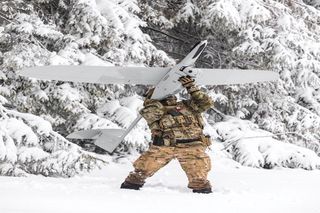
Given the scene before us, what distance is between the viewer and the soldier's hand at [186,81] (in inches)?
162

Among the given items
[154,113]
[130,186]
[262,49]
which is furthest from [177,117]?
[262,49]

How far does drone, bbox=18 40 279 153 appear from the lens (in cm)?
413

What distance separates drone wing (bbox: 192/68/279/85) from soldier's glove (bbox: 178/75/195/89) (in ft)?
0.90

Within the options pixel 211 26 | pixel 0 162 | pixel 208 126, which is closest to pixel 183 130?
pixel 0 162

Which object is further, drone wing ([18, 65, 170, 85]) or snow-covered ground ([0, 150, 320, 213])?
drone wing ([18, 65, 170, 85])

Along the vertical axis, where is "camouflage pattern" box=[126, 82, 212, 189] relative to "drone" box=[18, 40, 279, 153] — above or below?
below

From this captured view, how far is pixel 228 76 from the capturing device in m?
4.66

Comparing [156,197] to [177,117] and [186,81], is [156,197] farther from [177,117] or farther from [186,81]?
[186,81]

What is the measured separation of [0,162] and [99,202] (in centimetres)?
226

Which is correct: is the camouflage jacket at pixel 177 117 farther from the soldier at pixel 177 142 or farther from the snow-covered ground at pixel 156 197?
the snow-covered ground at pixel 156 197

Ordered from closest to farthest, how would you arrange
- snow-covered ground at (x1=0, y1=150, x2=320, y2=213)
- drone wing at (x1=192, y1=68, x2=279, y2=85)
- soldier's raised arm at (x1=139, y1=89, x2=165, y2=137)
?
snow-covered ground at (x1=0, y1=150, x2=320, y2=213) < soldier's raised arm at (x1=139, y1=89, x2=165, y2=137) < drone wing at (x1=192, y1=68, x2=279, y2=85)

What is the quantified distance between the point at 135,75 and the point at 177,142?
2.32ft

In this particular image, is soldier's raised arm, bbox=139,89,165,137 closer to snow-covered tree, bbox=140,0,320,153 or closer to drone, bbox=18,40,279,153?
drone, bbox=18,40,279,153

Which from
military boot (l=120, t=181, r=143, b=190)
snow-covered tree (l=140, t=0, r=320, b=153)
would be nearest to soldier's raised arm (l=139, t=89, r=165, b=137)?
military boot (l=120, t=181, r=143, b=190)
